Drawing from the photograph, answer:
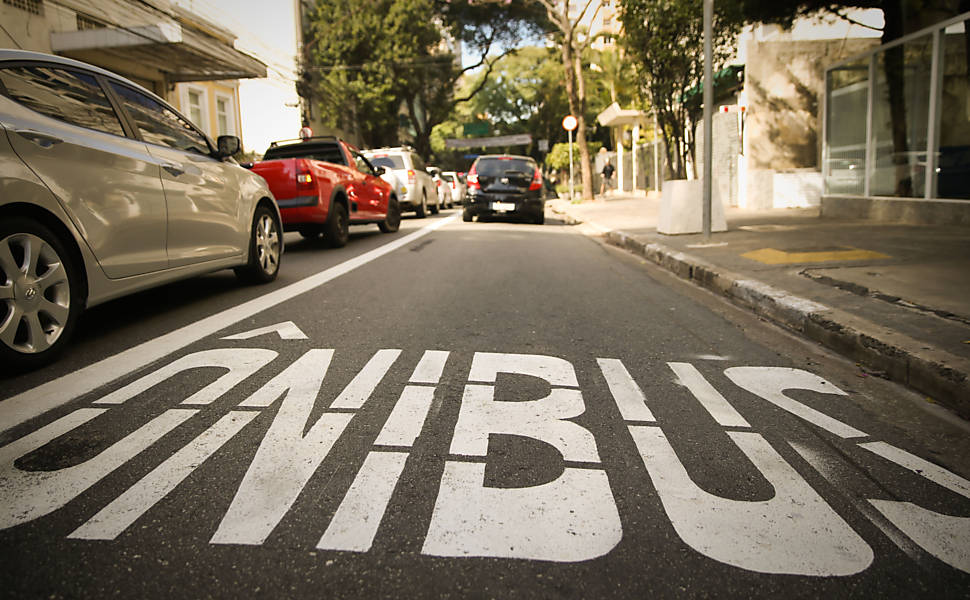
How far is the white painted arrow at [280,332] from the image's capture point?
4672 millimetres

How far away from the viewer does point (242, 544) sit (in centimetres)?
210

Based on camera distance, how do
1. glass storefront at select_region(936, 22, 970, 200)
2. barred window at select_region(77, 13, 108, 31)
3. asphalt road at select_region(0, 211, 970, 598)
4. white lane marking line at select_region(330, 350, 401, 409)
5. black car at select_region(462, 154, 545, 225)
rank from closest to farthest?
1. asphalt road at select_region(0, 211, 970, 598)
2. white lane marking line at select_region(330, 350, 401, 409)
3. glass storefront at select_region(936, 22, 970, 200)
4. black car at select_region(462, 154, 545, 225)
5. barred window at select_region(77, 13, 108, 31)

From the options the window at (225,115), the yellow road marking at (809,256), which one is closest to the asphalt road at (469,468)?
the yellow road marking at (809,256)

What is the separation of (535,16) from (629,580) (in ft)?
140

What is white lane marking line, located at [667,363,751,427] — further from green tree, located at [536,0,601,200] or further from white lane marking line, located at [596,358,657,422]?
green tree, located at [536,0,601,200]

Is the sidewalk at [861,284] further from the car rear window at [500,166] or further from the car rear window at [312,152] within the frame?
the car rear window at [500,166]

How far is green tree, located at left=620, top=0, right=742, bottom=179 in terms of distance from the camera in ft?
40.8

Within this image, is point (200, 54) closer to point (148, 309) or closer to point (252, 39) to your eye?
point (252, 39)

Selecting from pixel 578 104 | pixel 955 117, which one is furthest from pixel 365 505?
pixel 578 104

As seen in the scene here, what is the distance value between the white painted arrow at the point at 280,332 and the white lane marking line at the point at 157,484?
1573mm

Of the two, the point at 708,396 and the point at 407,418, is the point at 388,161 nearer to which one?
the point at 708,396

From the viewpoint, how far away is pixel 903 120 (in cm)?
1169

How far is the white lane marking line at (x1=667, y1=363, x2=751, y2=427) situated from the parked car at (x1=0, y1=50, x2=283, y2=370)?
11.2 ft

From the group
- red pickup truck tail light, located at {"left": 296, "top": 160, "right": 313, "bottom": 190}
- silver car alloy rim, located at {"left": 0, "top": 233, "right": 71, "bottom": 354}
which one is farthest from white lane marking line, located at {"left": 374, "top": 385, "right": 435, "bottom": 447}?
red pickup truck tail light, located at {"left": 296, "top": 160, "right": 313, "bottom": 190}
